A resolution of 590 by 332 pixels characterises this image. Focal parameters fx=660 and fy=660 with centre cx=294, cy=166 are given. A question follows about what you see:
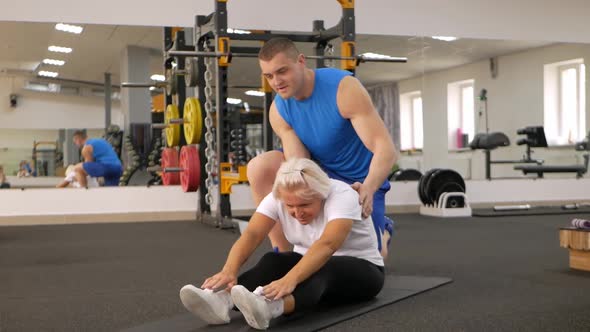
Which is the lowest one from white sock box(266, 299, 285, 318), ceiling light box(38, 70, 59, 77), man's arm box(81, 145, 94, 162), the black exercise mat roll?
the black exercise mat roll

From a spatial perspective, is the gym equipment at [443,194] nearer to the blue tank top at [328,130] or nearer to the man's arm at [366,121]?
the blue tank top at [328,130]

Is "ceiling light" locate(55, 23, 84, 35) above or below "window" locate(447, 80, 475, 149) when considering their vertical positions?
above

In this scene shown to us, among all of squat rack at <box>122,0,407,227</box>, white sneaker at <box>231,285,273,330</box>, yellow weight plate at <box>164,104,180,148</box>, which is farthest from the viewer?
yellow weight plate at <box>164,104,180,148</box>

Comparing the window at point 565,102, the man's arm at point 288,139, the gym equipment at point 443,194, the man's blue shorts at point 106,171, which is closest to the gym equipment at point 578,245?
the man's arm at point 288,139

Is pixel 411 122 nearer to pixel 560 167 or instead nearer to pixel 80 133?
pixel 560 167

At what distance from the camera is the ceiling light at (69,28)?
16.1 feet

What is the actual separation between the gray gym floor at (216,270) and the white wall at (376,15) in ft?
5.54

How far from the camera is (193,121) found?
442 cm

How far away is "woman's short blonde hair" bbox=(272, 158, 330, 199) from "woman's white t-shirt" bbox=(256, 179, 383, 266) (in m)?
0.05

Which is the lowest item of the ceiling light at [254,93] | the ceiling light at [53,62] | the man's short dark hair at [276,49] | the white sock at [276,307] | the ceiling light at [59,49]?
the white sock at [276,307]

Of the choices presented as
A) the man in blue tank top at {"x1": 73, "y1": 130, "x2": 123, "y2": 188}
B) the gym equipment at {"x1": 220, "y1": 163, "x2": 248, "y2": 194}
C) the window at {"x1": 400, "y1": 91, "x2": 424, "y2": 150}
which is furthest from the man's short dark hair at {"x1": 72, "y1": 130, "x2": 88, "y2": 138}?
the window at {"x1": 400, "y1": 91, "x2": 424, "y2": 150}

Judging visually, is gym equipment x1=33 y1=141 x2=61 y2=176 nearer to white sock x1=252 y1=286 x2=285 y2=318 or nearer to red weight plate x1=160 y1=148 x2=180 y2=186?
red weight plate x1=160 y1=148 x2=180 y2=186

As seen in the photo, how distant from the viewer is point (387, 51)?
5.65m

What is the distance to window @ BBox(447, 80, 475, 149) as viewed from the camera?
5.98 metres
